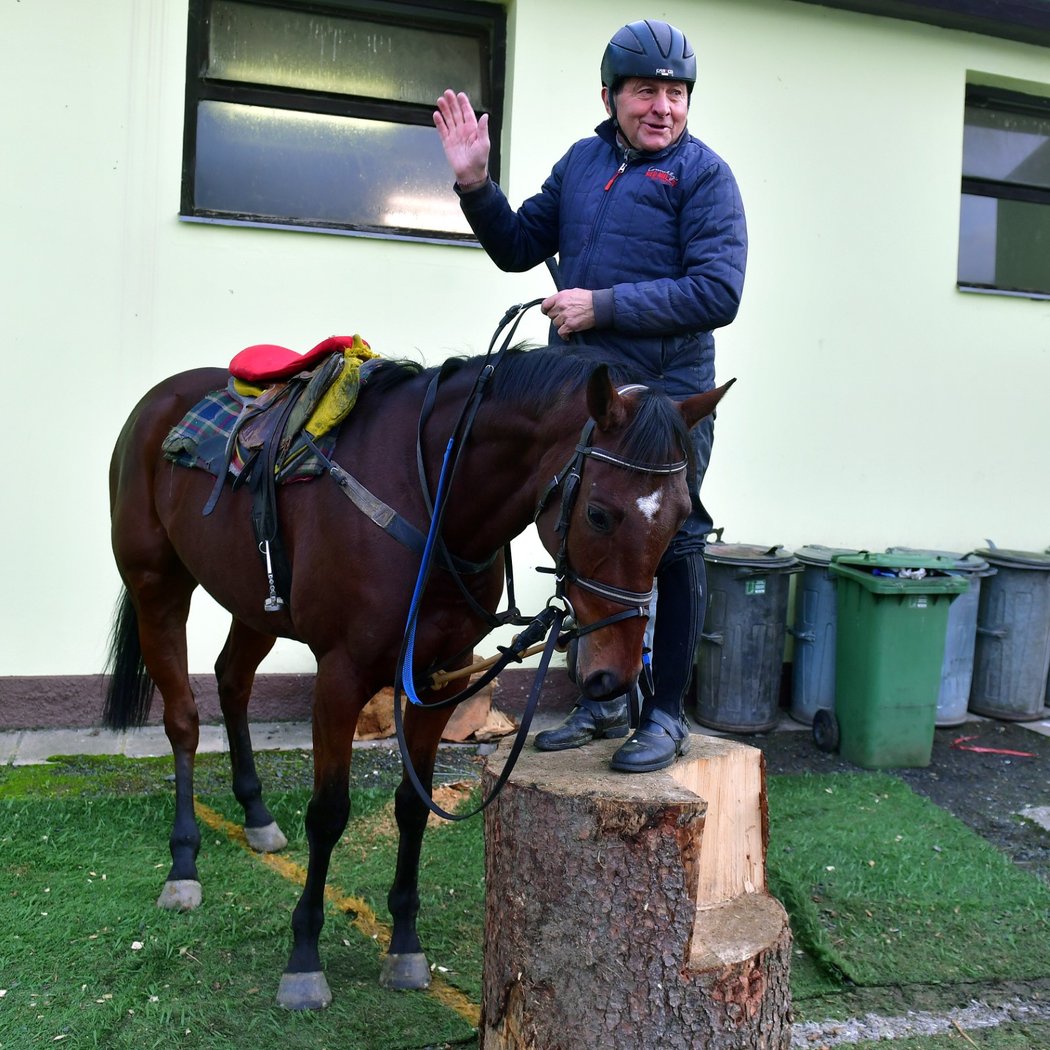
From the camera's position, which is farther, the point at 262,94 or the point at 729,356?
the point at 729,356

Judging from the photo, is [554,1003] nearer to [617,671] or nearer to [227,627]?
[617,671]

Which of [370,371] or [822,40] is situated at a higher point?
[822,40]

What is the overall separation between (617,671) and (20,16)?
4.52m

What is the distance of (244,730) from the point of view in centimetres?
382

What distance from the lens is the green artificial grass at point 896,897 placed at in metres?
3.14

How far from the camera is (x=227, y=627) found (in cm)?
513

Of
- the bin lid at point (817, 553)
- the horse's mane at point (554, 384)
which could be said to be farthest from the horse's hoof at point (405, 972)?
the bin lid at point (817, 553)

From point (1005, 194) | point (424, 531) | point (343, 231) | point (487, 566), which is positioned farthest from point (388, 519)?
point (1005, 194)

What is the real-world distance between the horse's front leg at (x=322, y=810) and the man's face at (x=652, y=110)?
161 centimetres

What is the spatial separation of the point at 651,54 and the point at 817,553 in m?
3.64

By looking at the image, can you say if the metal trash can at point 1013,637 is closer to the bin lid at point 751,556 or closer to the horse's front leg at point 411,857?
the bin lid at point 751,556

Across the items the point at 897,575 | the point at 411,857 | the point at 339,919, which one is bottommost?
the point at 339,919

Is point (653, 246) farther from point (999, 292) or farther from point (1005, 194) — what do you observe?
point (1005, 194)

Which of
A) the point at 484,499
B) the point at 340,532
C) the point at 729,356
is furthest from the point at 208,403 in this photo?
the point at 729,356
